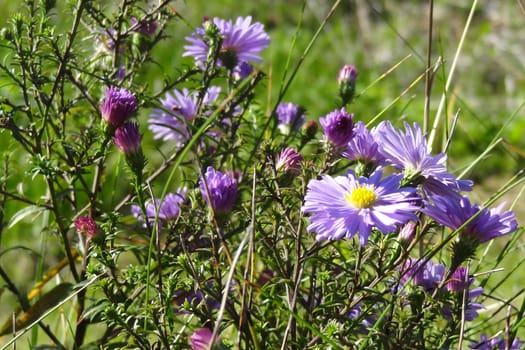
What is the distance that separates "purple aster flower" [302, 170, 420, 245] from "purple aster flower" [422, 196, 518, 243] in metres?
0.02

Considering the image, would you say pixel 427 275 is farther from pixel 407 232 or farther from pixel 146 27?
pixel 146 27

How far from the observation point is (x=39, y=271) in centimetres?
117

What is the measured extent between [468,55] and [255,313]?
266 cm

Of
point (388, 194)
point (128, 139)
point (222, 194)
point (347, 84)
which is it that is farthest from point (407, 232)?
point (347, 84)

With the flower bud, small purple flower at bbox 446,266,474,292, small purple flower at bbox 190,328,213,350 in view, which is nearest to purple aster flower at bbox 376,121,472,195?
small purple flower at bbox 446,266,474,292

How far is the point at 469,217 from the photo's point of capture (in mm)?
734

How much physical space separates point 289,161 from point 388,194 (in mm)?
123

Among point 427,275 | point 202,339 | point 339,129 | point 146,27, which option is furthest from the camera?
point 146,27

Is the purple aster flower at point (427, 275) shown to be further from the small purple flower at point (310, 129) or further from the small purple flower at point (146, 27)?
the small purple flower at point (146, 27)

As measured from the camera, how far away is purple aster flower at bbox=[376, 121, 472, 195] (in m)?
0.73

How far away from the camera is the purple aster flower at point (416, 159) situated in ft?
2.40

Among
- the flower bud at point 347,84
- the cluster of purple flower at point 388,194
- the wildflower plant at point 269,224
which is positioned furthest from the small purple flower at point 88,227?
the flower bud at point 347,84

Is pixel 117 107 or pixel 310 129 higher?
pixel 117 107

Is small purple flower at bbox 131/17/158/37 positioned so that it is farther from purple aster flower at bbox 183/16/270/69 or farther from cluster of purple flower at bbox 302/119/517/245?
cluster of purple flower at bbox 302/119/517/245
